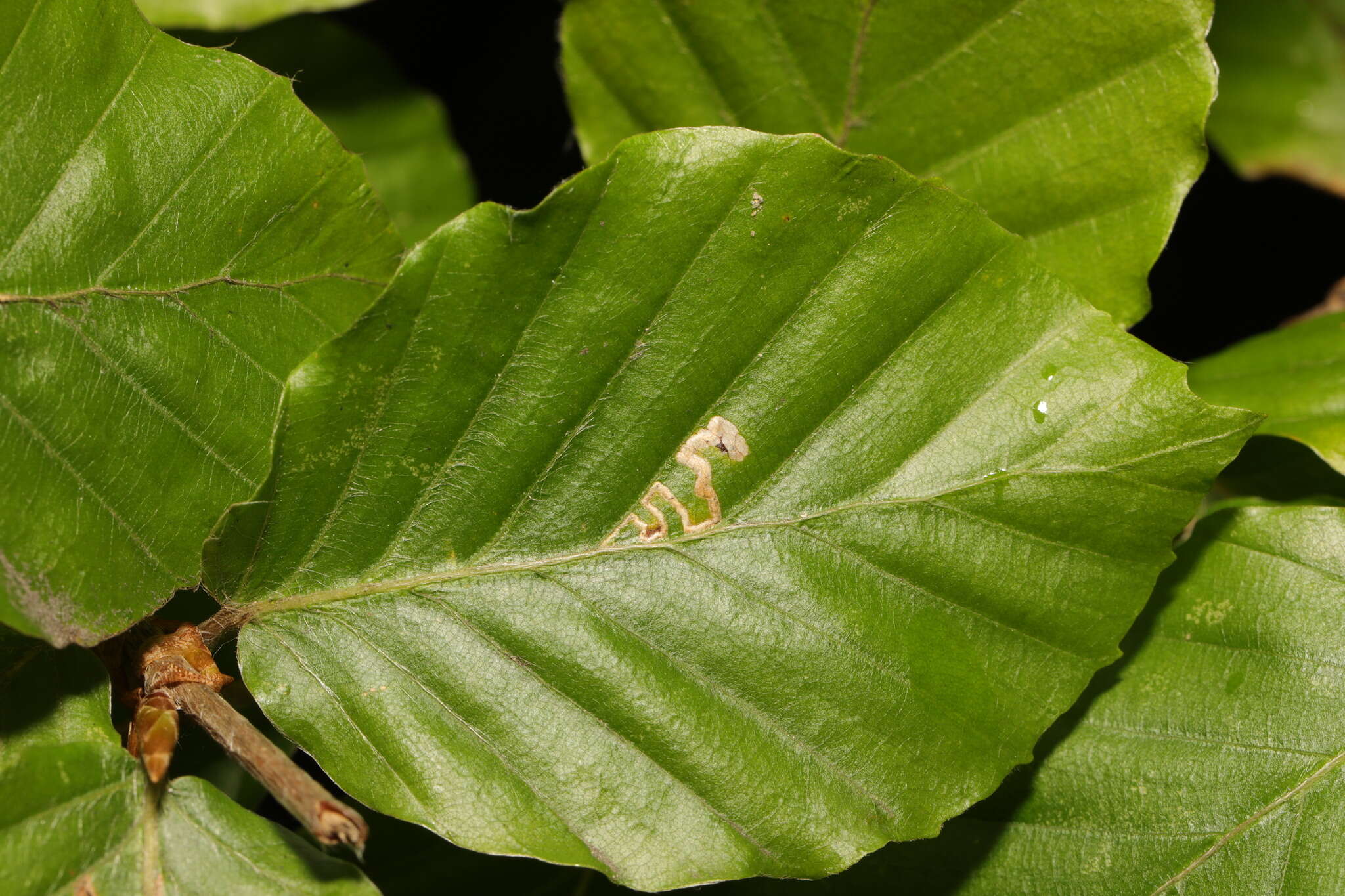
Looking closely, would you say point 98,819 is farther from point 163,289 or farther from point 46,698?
point 163,289

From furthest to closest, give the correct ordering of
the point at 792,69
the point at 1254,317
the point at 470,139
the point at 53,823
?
the point at 470,139 < the point at 1254,317 < the point at 792,69 < the point at 53,823

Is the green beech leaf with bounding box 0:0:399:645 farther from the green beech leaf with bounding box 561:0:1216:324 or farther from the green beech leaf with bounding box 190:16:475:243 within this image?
the green beech leaf with bounding box 190:16:475:243

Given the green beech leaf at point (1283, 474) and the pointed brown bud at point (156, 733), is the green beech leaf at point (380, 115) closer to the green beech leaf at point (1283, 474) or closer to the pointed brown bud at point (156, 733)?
the pointed brown bud at point (156, 733)

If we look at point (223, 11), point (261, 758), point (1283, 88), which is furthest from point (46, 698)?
point (1283, 88)

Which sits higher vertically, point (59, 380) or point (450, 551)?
point (59, 380)

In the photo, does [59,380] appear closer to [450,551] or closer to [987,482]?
[450,551]

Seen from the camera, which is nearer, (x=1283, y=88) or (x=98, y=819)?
(x=98, y=819)

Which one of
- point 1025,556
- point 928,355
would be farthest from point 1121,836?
point 928,355
